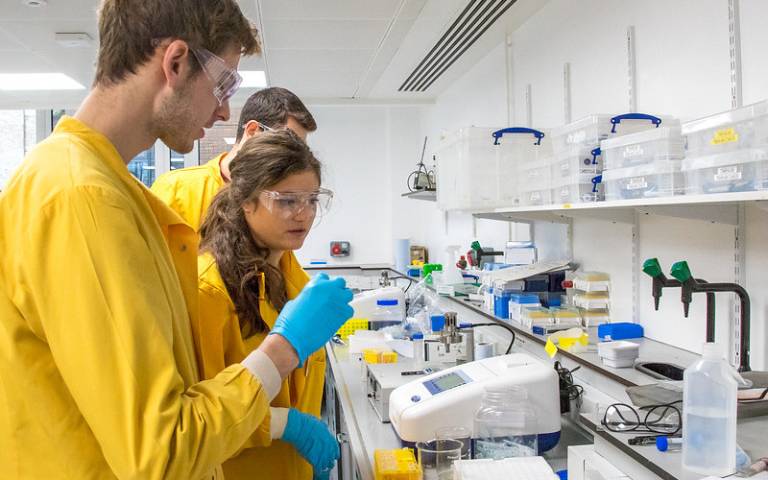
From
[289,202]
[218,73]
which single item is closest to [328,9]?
[289,202]

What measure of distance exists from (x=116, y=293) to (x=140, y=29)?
1.34 ft

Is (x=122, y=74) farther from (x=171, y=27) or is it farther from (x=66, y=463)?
(x=66, y=463)

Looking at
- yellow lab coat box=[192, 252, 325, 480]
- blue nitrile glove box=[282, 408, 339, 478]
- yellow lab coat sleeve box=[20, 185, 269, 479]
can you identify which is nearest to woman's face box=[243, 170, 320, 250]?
yellow lab coat box=[192, 252, 325, 480]

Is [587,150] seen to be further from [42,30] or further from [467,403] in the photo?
[42,30]

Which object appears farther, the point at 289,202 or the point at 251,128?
the point at 251,128

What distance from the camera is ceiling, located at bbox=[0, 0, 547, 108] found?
3.14 meters

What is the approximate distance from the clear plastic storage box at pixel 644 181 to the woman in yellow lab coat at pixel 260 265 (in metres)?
0.89

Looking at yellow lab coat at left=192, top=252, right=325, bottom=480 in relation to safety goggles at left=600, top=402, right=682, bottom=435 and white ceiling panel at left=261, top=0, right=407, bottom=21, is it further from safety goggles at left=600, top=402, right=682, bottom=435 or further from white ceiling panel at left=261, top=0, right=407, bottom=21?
white ceiling panel at left=261, top=0, right=407, bottom=21

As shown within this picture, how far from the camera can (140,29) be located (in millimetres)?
932

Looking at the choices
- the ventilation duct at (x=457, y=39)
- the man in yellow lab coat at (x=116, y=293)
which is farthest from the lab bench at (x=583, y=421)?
the ventilation duct at (x=457, y=39)

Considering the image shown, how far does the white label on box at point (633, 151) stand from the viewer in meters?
1.82

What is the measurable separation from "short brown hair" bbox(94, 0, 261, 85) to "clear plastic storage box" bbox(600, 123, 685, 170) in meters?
1.29

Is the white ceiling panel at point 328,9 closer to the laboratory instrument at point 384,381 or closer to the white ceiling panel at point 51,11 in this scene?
the white ceiling panel at point 51,11

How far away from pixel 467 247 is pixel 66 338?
3840mm
